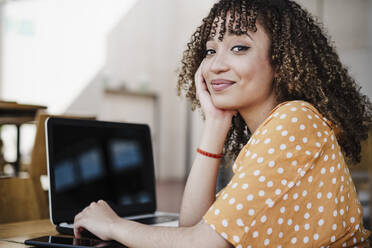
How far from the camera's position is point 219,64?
3.35 ft

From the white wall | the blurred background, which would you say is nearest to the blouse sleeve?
the blurred background

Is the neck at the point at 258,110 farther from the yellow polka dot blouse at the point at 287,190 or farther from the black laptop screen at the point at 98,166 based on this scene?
the black laptop screen at the point at 98,166

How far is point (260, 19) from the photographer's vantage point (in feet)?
3.43

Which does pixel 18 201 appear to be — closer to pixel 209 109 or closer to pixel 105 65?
pixel 209 109

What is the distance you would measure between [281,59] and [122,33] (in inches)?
343

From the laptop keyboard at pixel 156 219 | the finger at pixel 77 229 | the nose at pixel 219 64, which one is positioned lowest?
the laptop keyboard at pixel 156 219

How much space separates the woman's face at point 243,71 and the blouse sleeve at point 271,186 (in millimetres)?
159

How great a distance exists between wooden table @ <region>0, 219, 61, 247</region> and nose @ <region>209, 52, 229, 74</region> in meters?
0.57

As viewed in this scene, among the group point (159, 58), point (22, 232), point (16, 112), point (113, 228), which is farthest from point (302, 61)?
point (159, 58)

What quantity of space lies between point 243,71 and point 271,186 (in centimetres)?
30

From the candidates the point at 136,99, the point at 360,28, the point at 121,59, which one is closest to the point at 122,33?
the point at 121,59

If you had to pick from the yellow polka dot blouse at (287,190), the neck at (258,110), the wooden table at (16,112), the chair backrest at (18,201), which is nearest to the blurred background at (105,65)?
the wooden table at (16,112)

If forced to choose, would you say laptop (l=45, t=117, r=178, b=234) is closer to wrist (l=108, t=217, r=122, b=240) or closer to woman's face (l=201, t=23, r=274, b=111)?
wrist (l=108, t=217, r=122, b=240)

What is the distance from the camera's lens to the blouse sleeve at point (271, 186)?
→ 0.78 meters
